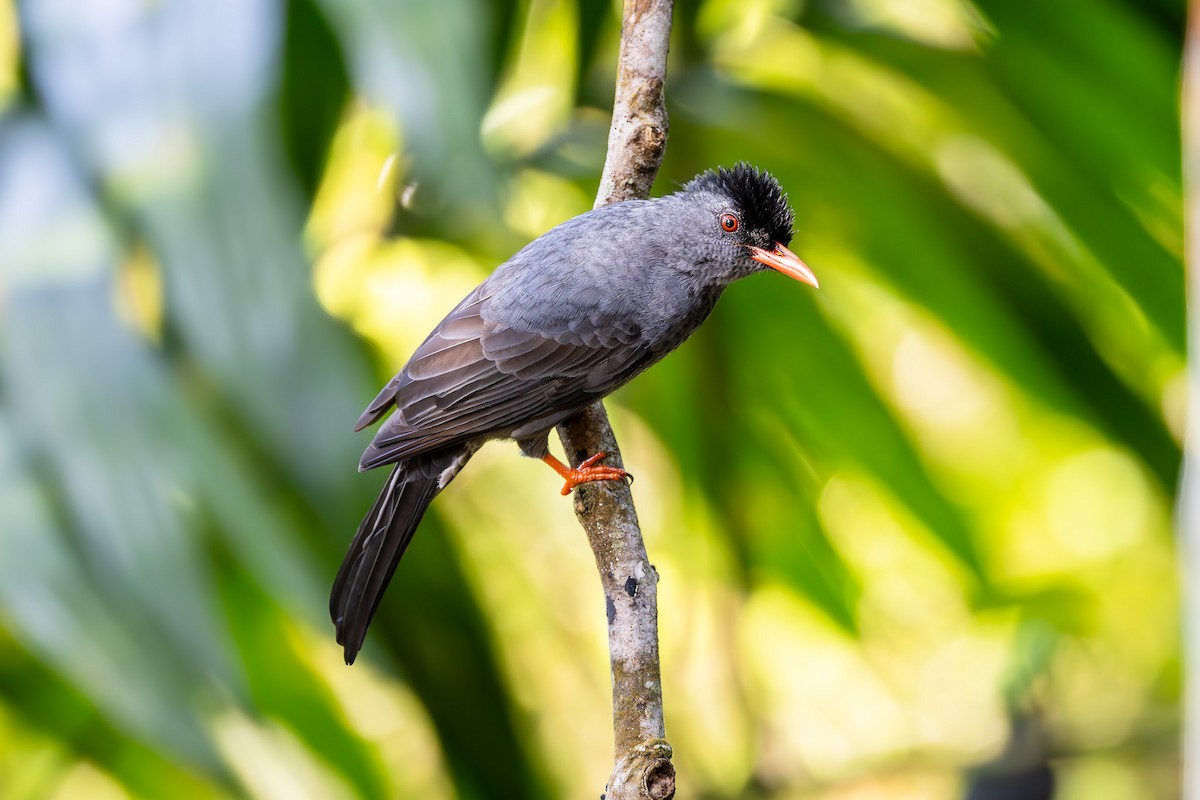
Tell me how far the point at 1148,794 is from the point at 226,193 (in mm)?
4244

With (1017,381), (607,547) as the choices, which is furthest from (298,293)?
(1017,381)

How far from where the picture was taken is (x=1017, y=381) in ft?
12.2

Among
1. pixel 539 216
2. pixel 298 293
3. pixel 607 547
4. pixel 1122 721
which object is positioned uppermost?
pixel 539 216

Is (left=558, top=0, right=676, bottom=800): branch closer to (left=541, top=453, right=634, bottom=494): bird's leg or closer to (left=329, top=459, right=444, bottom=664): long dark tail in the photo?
(left=541, top=453, right=634, bottom=494): bird's leg

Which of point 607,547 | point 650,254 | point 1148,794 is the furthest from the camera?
point 1148,794

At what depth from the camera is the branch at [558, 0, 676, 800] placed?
177 cm

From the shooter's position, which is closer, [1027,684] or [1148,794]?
[1027,684]

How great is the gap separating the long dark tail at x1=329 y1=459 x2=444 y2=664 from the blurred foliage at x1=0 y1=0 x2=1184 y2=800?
1.11 feet

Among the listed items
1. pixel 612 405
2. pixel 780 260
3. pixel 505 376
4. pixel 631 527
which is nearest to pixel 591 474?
pixel 631 527

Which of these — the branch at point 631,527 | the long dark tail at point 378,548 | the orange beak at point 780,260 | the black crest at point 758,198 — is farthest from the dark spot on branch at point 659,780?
the black crest at point 758,198

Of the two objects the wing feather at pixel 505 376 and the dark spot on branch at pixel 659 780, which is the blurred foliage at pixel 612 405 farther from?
the dark spot on branch at pixel 659 780

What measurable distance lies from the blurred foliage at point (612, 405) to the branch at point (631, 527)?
1.20ft

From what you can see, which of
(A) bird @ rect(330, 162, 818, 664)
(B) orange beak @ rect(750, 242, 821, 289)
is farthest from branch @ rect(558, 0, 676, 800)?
(B) orange beak @ rect(750, 242, 821, 289)

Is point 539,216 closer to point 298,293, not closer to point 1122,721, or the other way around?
point 298,293
